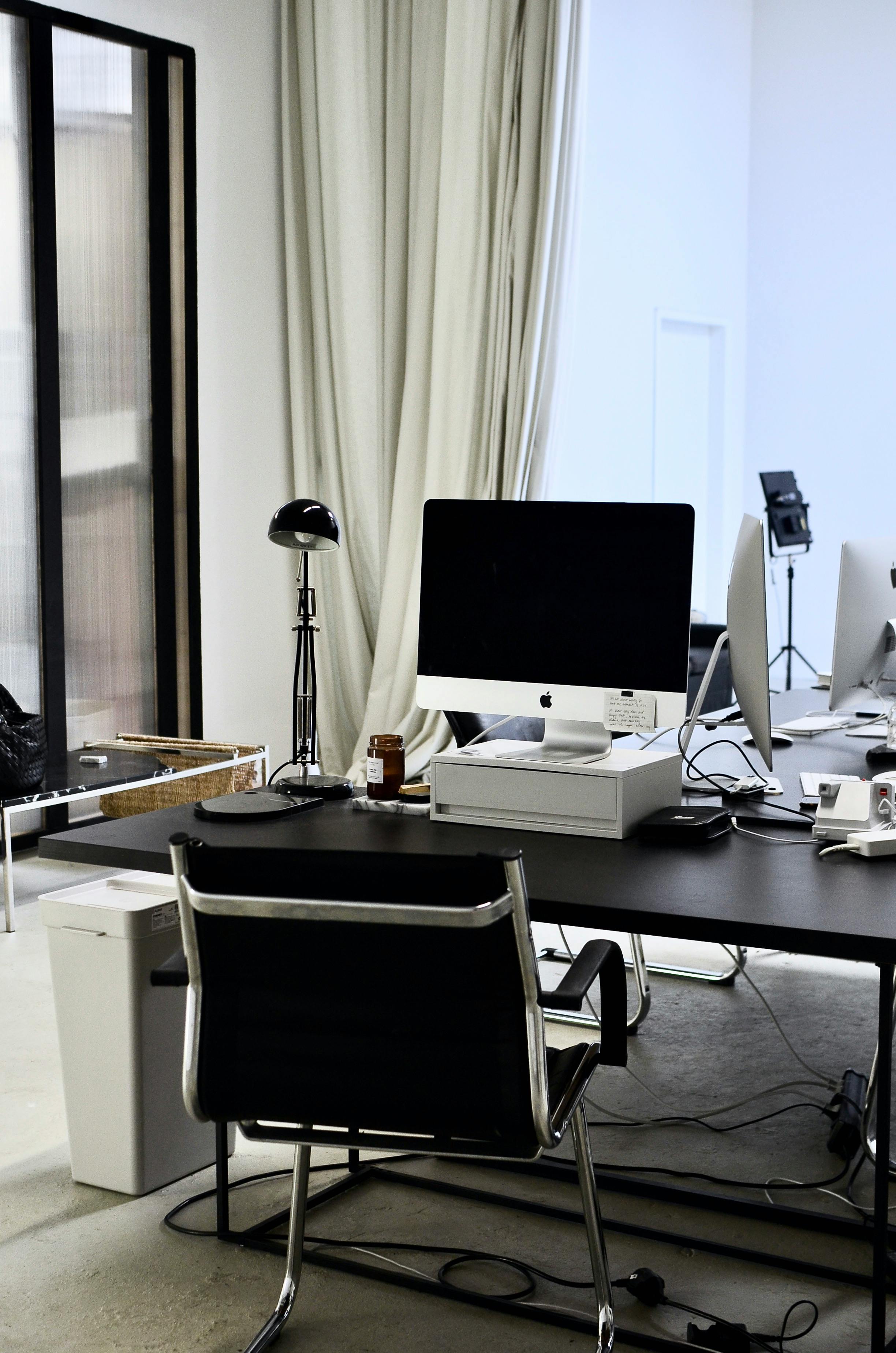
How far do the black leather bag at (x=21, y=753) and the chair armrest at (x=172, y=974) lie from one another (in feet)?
8.20

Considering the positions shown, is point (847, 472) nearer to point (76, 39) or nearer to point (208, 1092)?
point (76, 39)

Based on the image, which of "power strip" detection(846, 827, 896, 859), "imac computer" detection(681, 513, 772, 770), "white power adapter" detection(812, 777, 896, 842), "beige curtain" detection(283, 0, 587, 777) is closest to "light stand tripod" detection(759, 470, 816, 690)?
"beige curtain" detection(283, 0, 587, 777)

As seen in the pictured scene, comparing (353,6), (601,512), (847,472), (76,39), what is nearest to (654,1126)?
(601,512)

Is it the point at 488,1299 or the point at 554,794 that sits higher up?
the point at 554,794

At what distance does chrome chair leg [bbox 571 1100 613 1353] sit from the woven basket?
305 cm

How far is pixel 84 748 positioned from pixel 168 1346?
3335 mm

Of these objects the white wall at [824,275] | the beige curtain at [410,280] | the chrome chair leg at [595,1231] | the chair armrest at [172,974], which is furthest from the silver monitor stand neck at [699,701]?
the white wall at [824,275]

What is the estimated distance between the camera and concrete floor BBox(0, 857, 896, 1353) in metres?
1.98

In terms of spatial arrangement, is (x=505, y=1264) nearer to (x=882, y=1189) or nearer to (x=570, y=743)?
(x=882, y=1189)

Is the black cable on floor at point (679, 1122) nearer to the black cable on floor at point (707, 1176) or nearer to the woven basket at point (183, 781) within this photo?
the black cable on floor at point (707, 1176)

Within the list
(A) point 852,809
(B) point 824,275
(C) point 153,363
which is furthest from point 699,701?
(B) point 824,275

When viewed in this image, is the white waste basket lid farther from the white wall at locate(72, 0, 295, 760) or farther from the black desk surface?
the white wall at locate(72, 0, 295, 760)

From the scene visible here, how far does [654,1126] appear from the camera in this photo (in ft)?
8.83

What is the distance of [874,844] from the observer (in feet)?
6.78
